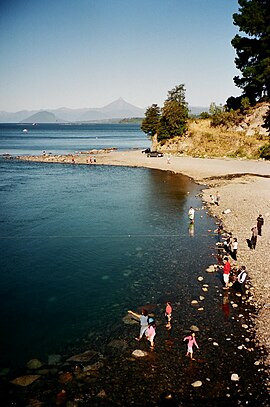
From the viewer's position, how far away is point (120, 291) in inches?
893

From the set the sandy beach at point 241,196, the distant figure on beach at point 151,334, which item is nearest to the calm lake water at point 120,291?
the distant figure on beach at point 151,334

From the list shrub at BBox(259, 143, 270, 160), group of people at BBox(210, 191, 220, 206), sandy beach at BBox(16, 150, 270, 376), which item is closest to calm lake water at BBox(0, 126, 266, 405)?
sandy beach at BBox(16, 150, 270, 376)

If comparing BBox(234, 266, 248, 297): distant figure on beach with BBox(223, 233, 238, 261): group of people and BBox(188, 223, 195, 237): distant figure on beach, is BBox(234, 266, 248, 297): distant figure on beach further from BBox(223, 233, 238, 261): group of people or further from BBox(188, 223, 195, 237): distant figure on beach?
BBox(188, 223, 195, 237): distant figure on beach

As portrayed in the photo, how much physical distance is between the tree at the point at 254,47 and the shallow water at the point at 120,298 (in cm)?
4867

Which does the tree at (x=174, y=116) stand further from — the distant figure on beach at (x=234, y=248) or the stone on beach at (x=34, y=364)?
the stone on beach at (x=34, y=364)

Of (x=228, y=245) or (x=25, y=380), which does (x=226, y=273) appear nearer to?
(x=228, y=245)

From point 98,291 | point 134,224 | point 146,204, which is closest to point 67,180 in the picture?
point 146,204

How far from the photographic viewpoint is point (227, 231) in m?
33.3

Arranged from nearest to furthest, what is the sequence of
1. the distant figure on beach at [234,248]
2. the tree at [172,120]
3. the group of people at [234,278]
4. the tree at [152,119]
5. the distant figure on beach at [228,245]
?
the group of people at [234,278] < the distant figure on beach at [234,248] < the distant figure on beach at [228,245] < the tree at [172,120] < the tree at [152,119]

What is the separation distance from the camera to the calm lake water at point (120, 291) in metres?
15.4

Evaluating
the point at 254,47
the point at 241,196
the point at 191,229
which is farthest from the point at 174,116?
the point at 191,229

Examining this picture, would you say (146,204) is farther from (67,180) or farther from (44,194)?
(67,180)

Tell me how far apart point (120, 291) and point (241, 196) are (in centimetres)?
2791

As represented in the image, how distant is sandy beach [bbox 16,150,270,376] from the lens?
21.2m
